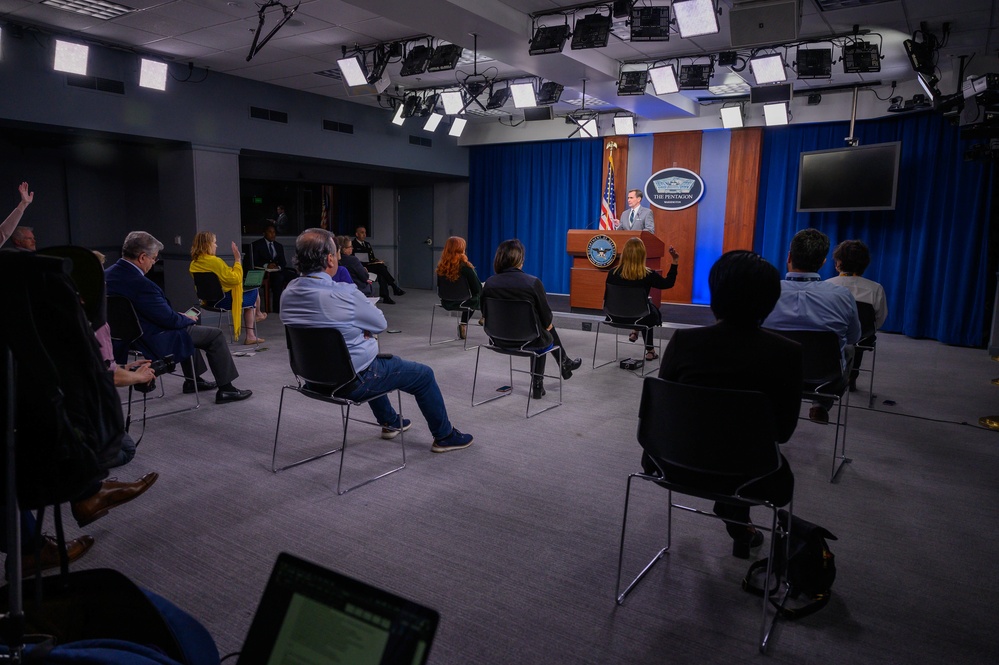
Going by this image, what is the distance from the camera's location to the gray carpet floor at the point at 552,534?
204 centimetres

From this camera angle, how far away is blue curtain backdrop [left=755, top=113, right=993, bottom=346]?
7.34m

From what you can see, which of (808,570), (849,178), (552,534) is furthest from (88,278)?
(849,178)

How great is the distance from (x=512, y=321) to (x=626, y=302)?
1.53m

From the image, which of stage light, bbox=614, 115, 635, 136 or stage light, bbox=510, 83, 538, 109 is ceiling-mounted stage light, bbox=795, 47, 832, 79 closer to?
stage light, bbox=510, 83, 538, 109

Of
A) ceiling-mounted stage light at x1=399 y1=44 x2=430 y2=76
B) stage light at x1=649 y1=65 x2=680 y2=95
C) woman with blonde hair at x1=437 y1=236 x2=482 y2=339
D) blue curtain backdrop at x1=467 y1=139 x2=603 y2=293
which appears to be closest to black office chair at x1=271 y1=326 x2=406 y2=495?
woman with blonde hair at x1=437 y1=236 x2=482 y2=339

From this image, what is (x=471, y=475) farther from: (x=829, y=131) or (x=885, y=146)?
(x=829, y=131)

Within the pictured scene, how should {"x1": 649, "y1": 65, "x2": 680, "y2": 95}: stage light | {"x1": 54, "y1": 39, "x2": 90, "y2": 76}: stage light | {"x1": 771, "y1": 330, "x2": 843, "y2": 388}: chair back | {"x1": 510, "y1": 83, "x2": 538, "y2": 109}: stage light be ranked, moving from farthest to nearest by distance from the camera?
{"x1": 510, "y1": 83, "x2": 538, "y2": 109}: stage light
{"x1": 649, "y1": 65, "x2": 680, "y2": 95}: stage light
{"x1": 54, "y1": 39, "x2": 90, "y2": 76}: stage light
{"x1": 771, "y1": 330, "x2": 843, "y2": 388}: chair back

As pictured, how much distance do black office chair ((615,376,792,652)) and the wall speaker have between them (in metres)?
3.93

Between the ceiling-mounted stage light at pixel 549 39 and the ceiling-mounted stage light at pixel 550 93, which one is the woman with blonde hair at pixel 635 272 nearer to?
the ceiling-mounted stage light at pixel 549 39

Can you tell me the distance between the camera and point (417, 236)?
42.5 feet

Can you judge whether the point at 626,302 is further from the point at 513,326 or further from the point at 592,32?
the point at 592,32

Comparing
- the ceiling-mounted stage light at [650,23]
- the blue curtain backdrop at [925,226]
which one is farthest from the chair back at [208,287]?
the blue curtain backdrop at [925,226]

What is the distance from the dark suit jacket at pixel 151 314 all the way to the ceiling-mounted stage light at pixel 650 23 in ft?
13.6

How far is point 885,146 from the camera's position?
766 cm
